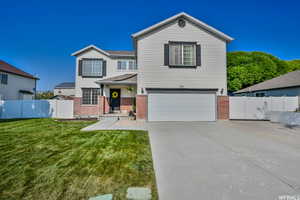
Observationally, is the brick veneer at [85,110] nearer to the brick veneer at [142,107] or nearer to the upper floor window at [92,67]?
the upper floor window at [92,67]

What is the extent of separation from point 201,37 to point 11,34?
74.7ft

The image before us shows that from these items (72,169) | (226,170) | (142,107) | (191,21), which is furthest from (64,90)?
(226,170)

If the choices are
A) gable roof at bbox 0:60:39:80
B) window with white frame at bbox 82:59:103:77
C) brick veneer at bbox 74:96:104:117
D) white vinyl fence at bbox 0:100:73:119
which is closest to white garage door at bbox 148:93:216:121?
brick veneer at bbox 74:96:104:117

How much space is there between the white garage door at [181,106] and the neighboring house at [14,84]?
19150 millimetres

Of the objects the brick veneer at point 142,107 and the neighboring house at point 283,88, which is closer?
the brick veneer at point 142,107

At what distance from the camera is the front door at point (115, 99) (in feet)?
44.7

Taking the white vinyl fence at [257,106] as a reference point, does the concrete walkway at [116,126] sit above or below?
below

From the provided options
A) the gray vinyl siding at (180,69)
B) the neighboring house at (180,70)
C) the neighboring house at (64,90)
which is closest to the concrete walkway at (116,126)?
the neighboring house at (180,70)

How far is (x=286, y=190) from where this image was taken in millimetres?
2504

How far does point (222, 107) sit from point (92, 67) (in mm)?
13151

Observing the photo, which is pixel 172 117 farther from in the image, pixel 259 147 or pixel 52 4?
pixel 52 4

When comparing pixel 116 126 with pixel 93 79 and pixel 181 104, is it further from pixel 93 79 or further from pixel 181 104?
pixel 93 79

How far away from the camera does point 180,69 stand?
10.4m

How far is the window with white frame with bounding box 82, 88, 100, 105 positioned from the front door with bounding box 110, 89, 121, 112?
2.28 m
